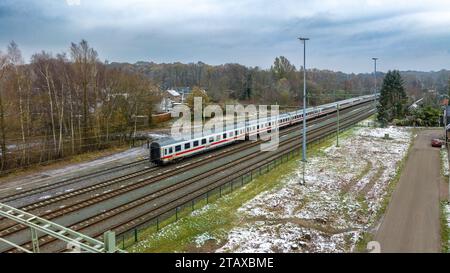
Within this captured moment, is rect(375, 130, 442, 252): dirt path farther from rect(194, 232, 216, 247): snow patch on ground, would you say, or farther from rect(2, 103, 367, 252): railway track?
rect(2, 103, 367, 252): railway track

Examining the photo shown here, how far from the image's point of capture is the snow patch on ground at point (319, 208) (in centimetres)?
1811

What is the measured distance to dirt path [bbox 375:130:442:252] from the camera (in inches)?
690

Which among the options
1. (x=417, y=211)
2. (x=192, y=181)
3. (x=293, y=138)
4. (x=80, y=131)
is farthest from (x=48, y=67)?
(x=417, y=211)

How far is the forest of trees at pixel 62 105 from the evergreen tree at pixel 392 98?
3948cm

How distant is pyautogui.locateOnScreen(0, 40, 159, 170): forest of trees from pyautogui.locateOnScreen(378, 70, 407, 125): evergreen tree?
3948 centimetres

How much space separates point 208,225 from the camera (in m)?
20.0

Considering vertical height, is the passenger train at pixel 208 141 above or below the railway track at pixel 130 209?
above

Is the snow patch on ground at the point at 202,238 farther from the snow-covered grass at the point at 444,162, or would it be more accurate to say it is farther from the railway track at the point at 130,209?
the snow-covered grass at the point at 444,162

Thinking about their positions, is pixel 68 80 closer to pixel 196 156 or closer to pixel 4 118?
pixel 4 118

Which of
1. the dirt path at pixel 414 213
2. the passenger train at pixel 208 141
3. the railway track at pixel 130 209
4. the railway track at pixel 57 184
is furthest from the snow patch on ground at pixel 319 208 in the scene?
the railway track at pixel 57 184

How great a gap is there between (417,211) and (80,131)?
34.4 m

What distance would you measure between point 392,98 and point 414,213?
49.0m

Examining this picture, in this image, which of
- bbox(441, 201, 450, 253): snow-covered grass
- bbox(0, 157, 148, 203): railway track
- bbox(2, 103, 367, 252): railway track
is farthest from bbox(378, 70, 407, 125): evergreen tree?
bbox(0, 157, 148, 203): railway track

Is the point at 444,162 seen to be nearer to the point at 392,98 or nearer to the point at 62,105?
the point at 392,98
